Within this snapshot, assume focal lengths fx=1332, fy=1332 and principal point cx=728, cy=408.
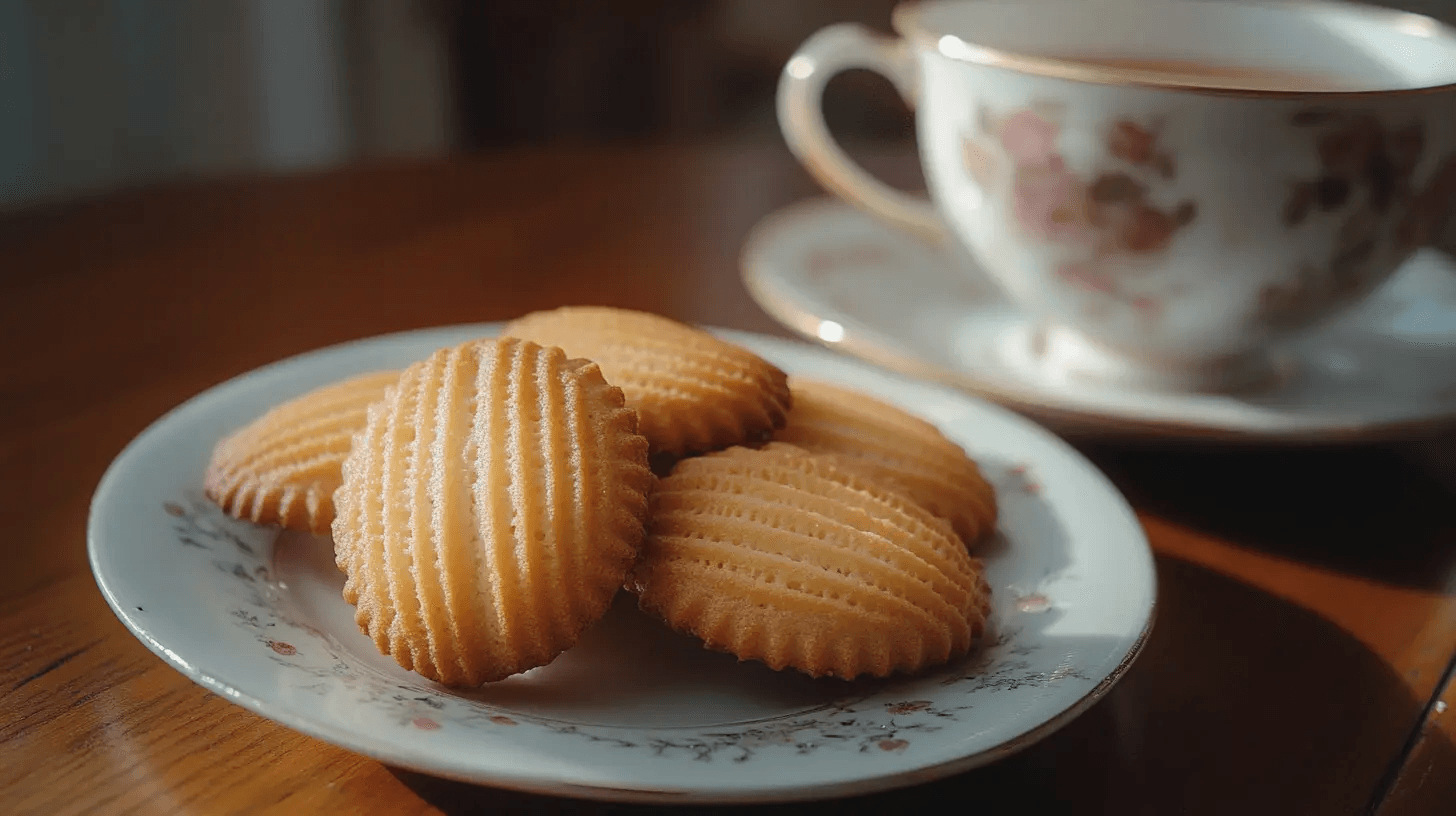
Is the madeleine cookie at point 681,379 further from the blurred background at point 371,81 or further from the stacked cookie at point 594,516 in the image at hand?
the blurred background at point 371,81

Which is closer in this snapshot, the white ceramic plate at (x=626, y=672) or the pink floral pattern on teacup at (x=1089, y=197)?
the white ceramic plate at (x=626, y=672)

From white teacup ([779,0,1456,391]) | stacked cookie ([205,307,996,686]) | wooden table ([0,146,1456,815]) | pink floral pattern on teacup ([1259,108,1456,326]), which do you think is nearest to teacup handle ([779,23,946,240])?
white teacup ([779,0,1456,391])

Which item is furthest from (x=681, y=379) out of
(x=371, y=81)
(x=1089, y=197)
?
(x=371, y=81)

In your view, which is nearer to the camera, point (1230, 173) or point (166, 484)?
point (166, 484)

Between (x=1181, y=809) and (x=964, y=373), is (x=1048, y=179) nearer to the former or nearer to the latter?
(x=964, y=373)

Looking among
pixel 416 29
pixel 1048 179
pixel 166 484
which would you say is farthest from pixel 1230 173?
pixel 416 29

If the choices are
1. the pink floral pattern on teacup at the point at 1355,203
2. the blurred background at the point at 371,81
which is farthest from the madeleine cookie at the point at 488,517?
the blurred background at the point at 371,81

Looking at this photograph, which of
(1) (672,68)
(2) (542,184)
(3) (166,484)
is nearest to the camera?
(3) (166,484)

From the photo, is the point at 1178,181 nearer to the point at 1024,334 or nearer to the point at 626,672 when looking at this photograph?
the point at 1024,334
